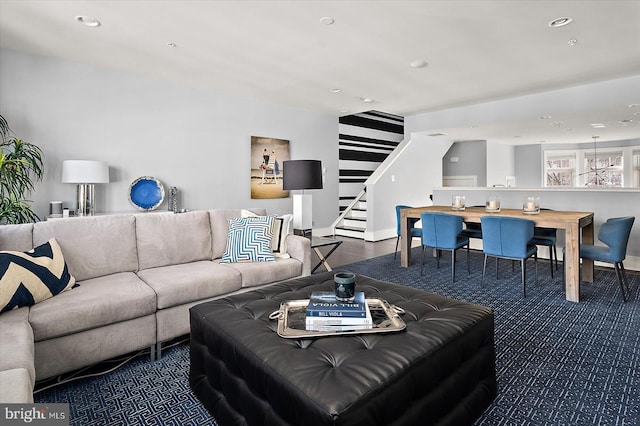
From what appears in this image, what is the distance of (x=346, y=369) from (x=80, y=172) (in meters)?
3.86

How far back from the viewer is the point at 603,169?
9.62 meters

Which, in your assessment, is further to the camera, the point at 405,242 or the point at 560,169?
the point at 560,169

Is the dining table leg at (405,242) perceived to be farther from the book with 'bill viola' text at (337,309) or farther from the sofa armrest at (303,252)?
the book with 'bill viola' text at (337,309)

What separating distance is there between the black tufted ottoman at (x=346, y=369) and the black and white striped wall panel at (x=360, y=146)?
6.12 m

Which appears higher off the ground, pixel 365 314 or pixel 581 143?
pixel 581 143

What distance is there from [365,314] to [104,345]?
1.58m

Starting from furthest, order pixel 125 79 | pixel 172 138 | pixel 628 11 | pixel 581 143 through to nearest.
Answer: pixel 581 143, pixel 172 138, pixel 125 79, pixel 628 11

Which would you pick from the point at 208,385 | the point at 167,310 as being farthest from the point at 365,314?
the point at 167,310

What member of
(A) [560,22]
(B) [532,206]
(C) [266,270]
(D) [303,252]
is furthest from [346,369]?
(B) [532,206]

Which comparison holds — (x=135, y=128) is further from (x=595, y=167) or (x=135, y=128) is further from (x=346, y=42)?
(x=595, y=167)

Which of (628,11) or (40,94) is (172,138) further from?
(628,11)

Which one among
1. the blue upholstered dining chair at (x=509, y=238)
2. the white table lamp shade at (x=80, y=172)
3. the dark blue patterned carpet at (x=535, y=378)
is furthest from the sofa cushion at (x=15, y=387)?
the blue upholstered dining chair at (x=509, y=238)

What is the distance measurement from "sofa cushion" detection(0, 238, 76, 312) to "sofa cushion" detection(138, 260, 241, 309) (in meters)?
0.50

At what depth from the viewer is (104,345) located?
81.0 inches
